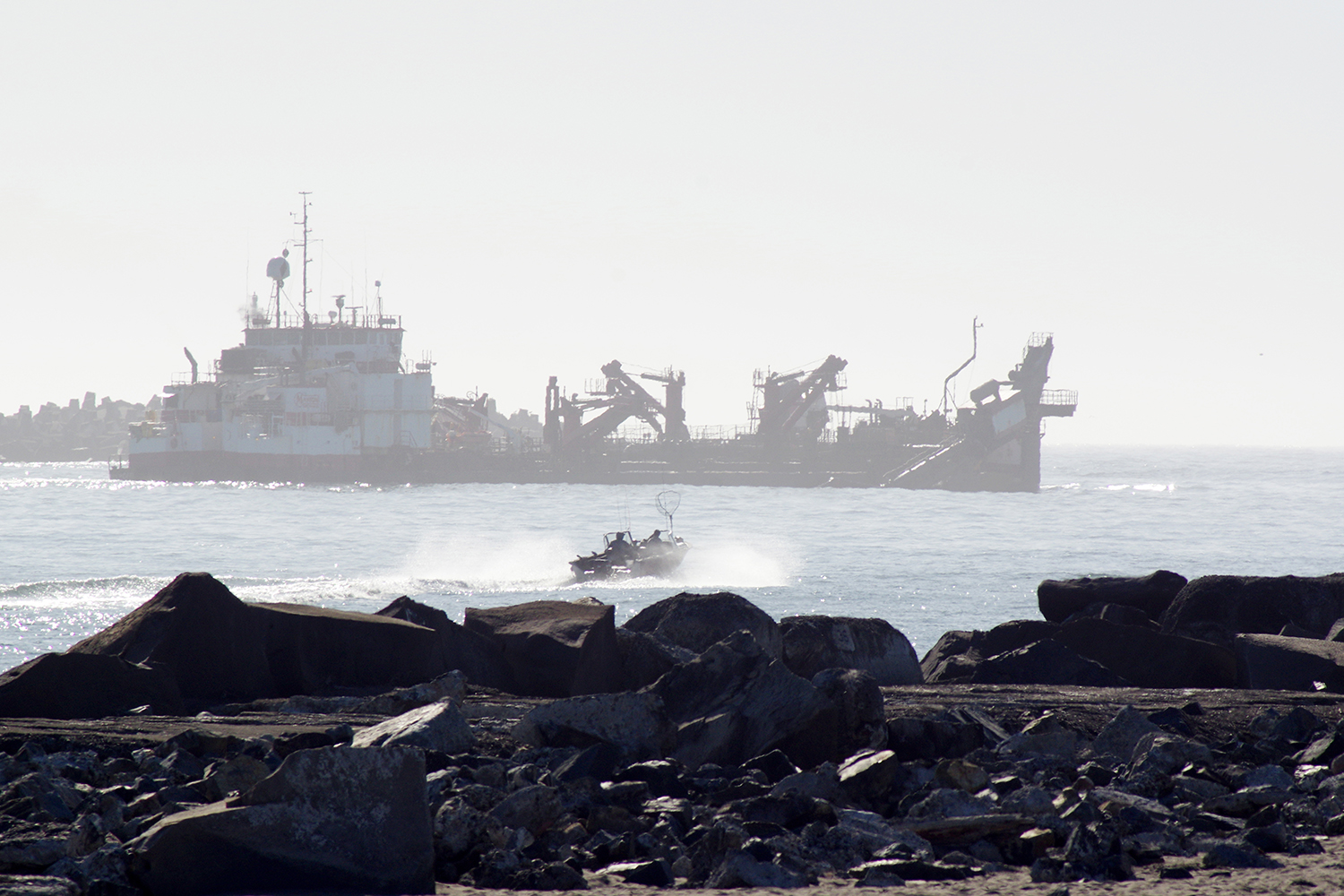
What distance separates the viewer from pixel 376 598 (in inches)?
907

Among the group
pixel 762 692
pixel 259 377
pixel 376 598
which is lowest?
pixel 376 598

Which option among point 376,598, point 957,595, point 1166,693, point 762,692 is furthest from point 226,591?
point 957,595

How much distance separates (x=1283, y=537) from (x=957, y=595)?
24.0m

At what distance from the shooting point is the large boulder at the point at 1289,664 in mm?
8305

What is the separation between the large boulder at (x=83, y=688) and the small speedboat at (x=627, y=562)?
63.3 ft

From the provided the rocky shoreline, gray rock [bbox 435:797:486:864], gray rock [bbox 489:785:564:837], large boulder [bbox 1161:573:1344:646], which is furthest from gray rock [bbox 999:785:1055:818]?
large boulder [bbox 1161:573:1344:646]

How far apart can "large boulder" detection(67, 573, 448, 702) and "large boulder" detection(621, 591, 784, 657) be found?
1.90 m

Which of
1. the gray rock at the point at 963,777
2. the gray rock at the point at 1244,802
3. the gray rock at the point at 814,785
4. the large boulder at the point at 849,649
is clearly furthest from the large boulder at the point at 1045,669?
the gray rock at the point at 814,785

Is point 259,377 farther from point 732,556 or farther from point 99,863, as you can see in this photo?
point 99,863

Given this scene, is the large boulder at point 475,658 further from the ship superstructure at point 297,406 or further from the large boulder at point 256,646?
the ship superstructure at point 297,406

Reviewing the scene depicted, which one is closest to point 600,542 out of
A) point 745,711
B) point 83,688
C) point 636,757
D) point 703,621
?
point 703,621

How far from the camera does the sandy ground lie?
167 inches

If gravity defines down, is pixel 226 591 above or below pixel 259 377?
below

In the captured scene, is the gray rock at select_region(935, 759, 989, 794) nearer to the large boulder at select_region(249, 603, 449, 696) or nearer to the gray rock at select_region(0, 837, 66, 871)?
the gray rock at select_region(0, 837, 66, 871)
